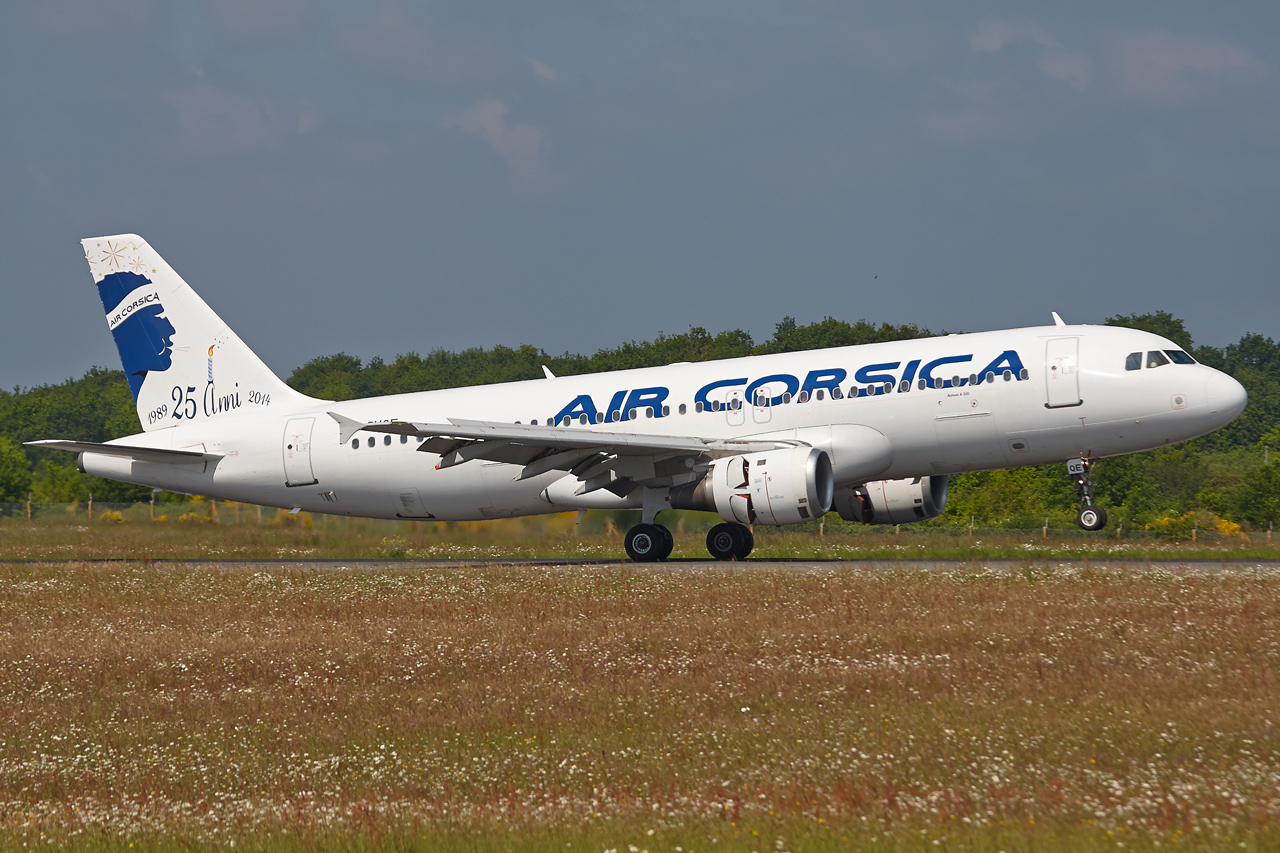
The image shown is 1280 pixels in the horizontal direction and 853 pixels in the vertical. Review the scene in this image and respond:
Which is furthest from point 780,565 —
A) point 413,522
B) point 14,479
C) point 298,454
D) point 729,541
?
point 14,479

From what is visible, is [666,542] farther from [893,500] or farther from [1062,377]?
[1062,377]

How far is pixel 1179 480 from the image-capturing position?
66000mm

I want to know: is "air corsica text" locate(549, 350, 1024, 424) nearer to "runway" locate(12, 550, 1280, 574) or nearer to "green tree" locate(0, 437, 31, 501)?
"runway" locate(12, 550, 1280, 574)

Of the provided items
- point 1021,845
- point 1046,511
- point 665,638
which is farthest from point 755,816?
point 1046,511

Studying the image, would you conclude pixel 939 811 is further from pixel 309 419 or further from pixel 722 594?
pixel 309 419

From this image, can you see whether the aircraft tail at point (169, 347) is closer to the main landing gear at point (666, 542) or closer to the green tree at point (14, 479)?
the main landing gear at point (666, 542)

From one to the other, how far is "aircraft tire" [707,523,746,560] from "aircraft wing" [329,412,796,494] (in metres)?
1.99

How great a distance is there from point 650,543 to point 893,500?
5.59m

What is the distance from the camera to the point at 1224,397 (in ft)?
74.2

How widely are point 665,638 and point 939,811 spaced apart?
7.49 m

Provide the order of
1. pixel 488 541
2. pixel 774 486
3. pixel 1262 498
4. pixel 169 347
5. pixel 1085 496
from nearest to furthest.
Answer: pixel 774 486 < pixel 1085 496 < pixel 488 541 < pixel 169 347 < pixel 1262 498

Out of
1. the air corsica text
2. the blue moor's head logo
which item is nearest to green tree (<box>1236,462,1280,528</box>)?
the air corsica text

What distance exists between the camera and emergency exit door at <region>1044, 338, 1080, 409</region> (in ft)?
74.6

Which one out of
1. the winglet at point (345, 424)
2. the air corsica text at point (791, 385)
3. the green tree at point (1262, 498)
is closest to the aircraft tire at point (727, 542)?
the air corsica text at point (791, 385)
